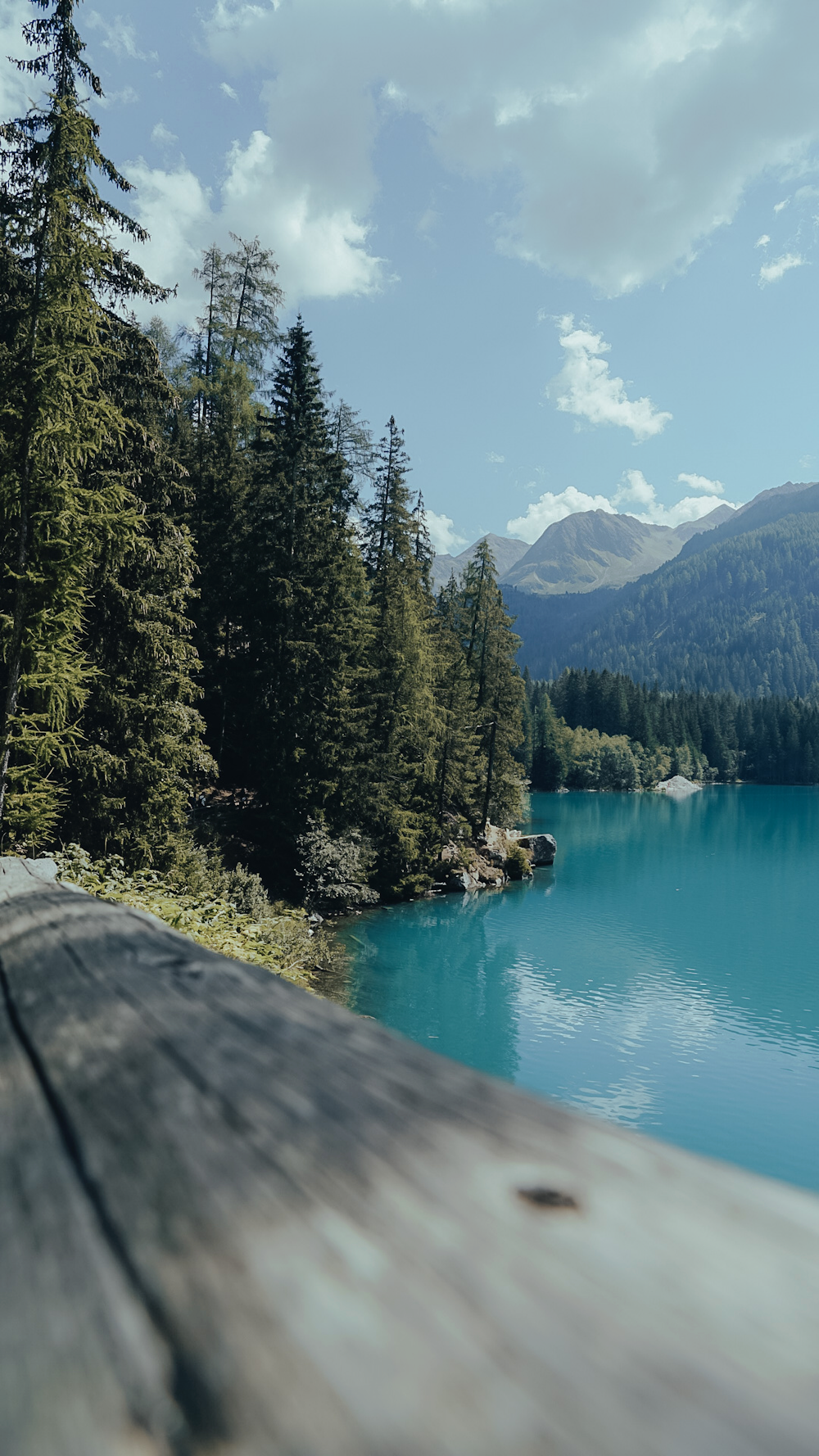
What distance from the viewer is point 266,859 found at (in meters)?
22.7

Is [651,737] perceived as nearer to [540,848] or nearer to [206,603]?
[540,848]

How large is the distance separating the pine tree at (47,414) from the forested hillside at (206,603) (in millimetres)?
36

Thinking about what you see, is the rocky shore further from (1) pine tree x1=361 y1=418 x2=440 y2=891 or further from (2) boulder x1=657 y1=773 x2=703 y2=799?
(2) boulder x1=657 y1=773 x2=703 y2=799

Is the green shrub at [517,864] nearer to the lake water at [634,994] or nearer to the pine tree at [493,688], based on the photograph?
the lake water at [634,994]

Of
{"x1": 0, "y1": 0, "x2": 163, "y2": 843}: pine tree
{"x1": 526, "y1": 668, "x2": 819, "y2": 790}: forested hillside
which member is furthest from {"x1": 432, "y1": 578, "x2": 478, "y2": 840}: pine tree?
{"x1": 526, "y1": 668, "x2": 819, "y2": 790}: forested hillside

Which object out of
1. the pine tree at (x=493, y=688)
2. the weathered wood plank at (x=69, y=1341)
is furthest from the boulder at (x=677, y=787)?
the weathered wood plank at (x=69, y=1341)

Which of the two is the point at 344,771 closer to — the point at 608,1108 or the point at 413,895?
the point at 413,895

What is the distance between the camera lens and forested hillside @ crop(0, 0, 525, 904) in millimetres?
10664

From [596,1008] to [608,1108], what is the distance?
17.9 feet

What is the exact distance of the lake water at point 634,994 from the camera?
15.0 meters

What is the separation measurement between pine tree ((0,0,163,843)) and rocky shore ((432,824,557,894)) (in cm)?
2086

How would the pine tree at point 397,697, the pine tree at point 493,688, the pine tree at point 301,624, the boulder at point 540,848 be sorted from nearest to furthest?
1. the pine tree at point 301,624
2. the pine tree at point 397,697
3. the pine tree at point 493,688
4. the boulder at point 540,848

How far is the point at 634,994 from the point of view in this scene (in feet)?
69.4

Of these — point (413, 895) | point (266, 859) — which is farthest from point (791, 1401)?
point (413, 895)
